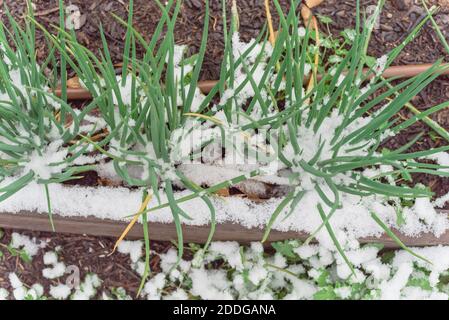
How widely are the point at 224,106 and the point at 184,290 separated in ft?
1.77

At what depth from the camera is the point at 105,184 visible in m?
1.17

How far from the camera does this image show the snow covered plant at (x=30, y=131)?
907 mm

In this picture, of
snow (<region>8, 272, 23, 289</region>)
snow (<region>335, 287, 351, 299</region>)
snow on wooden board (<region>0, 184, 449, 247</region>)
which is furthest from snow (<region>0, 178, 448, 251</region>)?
snow (<region>8, 272, 23, 289</region>)

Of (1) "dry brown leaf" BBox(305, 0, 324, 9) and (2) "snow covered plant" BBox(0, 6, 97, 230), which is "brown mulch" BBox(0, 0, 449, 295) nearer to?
(1) "dry brown leaf" BBox(305, 0, 324, 9)

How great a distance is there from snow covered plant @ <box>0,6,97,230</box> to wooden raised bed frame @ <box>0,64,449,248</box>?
0.12 m

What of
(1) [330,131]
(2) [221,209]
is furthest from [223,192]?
(1) [330,131]

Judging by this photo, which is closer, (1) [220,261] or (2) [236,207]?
(2) [236,207]

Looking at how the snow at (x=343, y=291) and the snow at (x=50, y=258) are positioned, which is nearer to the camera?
the snow at (x=343, y=291)

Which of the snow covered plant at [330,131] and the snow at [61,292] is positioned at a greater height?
the snow covered plant at [330,131]

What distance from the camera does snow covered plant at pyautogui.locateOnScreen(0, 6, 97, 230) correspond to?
907 millimetres

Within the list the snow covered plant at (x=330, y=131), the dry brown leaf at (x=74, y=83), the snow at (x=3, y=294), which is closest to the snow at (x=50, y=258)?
the snow at (x=3, y=294)

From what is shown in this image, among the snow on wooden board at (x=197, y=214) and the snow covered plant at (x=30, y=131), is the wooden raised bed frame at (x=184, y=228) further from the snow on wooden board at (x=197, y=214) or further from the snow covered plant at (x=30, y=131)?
the snow covered plant at (x=30, y=131)

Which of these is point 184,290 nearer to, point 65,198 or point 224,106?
point 65,198

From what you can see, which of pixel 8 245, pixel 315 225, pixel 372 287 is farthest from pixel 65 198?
pixel 372 287
